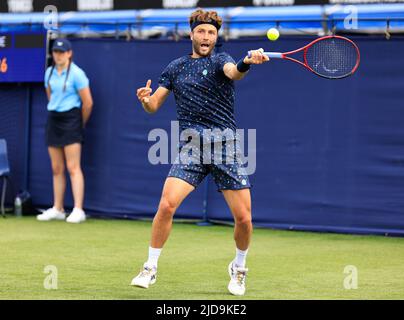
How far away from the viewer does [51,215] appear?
12250 millimetres

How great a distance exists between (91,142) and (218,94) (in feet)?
18.5

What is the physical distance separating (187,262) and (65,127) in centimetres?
388

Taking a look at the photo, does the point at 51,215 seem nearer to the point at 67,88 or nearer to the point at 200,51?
the point at 67,88

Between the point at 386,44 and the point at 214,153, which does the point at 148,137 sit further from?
the point at 214,153

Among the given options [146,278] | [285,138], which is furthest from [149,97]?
[285,138]

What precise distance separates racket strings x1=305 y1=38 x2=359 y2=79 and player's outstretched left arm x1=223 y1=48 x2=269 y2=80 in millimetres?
885

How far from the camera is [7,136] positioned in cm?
1316

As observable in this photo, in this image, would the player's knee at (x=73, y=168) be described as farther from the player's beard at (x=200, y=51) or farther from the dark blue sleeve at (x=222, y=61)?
the dark blue sleeve at (x=222, y=61)

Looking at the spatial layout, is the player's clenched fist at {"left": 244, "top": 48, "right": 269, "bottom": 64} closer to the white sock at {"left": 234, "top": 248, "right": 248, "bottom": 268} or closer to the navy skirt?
the white sock at {"left": 234, "top": 248, "right": 248, "bottom": 268}

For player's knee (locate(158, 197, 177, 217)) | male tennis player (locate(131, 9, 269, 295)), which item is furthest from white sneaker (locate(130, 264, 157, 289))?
player's knee (locate(158, 197, 177, 217))

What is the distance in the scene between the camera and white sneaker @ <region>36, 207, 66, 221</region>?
1223 centimetres

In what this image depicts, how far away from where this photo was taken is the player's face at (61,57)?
1193cm

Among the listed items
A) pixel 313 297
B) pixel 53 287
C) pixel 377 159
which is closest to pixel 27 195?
pixel 377 159
